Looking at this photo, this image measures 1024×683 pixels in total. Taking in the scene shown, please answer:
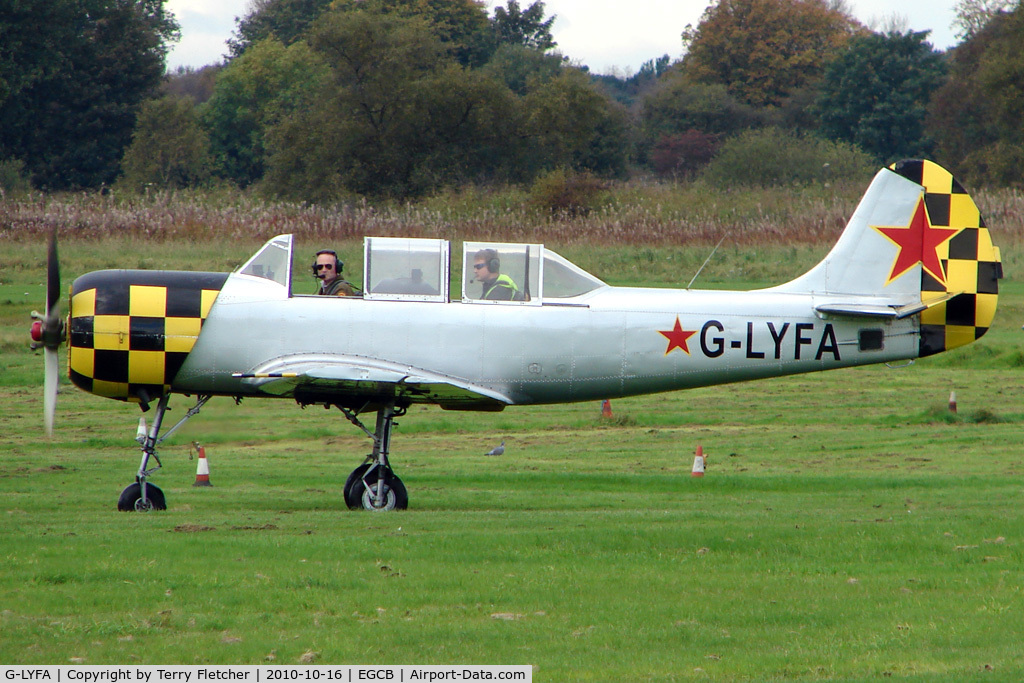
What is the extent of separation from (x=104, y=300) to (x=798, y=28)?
273 ft

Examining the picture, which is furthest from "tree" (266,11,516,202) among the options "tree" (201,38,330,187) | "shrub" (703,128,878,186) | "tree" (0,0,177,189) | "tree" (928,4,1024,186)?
"tree" (928,4,1024,186)

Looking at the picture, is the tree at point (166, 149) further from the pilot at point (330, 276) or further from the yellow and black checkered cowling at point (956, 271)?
the yellow and black checkered cowling at point (956, 271)

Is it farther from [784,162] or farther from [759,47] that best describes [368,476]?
[759,47]

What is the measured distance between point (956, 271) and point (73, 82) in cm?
5236

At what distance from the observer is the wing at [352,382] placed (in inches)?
383

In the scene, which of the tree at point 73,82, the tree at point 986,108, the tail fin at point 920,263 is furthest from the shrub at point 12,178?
the tree at point 986,108

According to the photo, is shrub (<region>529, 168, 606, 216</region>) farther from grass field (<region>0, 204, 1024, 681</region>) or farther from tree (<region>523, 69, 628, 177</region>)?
grass field (<region>0, 204, 1024, 681</region>)

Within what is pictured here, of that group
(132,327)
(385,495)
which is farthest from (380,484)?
(132,327)

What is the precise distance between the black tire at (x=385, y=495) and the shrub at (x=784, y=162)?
4891 cm

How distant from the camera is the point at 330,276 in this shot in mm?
10648

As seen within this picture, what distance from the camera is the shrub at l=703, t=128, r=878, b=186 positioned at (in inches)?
2296

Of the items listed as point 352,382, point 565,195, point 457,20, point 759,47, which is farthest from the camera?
point 759,47

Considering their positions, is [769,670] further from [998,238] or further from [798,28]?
[798,28]

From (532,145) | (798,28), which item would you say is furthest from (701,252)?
(798,28)
